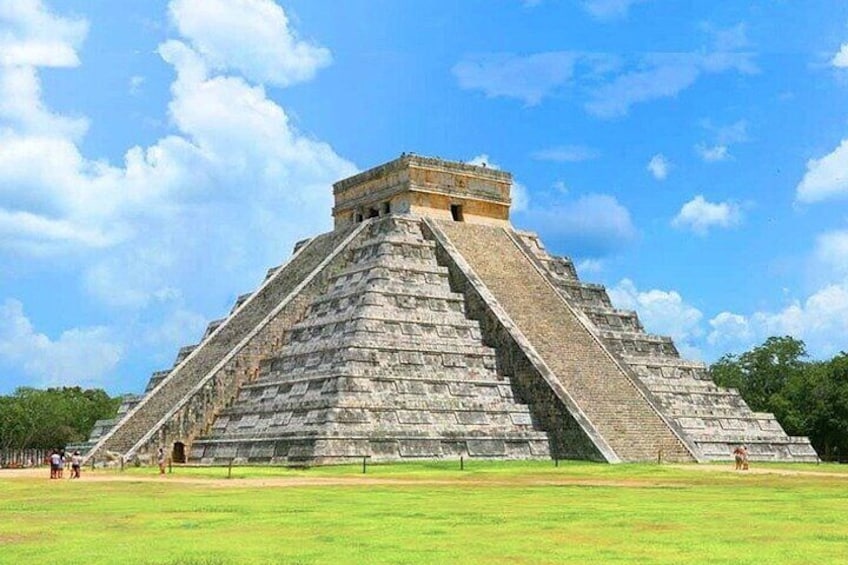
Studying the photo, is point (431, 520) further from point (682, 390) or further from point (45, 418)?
point (45, 418)

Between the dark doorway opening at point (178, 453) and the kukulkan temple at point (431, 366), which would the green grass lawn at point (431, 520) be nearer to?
the kukulkan temple at point (431, 366)

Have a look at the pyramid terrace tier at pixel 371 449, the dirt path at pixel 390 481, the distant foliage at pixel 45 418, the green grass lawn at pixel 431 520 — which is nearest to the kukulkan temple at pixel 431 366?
the pyramid terrace tier at pixel 371 449

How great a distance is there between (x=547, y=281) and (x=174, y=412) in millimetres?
13326

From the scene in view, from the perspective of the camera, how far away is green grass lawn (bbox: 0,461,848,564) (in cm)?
1180

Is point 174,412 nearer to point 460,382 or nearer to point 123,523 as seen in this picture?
point 460,382

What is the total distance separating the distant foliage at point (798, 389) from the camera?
1945 inches

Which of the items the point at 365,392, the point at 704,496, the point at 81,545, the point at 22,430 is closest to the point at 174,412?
the point at 365,392

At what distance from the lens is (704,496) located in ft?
65.0

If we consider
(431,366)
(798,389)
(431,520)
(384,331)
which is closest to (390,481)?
(431,366)

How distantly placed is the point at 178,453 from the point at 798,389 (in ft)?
100

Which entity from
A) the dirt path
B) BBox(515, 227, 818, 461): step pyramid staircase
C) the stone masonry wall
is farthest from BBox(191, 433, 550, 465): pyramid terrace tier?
BBox(515, 227, 818, 461): step pyramid staircase

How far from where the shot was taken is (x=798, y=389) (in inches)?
2056

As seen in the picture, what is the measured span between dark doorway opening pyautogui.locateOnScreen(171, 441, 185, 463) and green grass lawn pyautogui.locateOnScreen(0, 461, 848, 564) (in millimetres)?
8160

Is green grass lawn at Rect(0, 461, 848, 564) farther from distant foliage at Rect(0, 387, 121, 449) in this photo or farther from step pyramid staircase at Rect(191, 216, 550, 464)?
distant foliage at Rect(0, 387, 121, 449)
